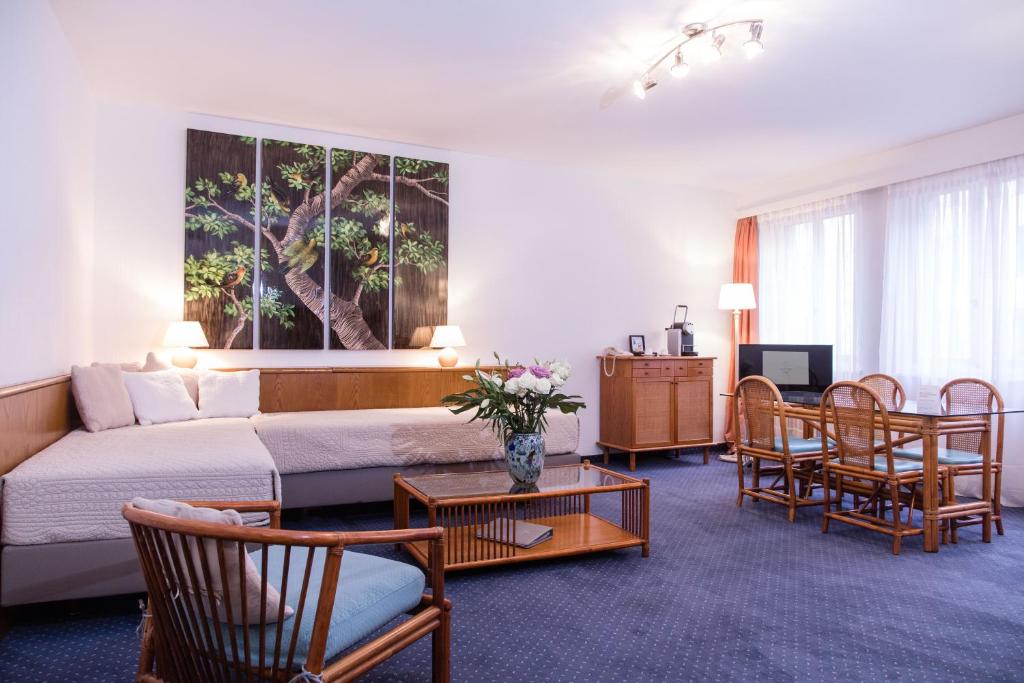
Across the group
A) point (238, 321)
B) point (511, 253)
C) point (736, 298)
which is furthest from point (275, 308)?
point (736, 298)

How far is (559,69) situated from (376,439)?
2.42 m

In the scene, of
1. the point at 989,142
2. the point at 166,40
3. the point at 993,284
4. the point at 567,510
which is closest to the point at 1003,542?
the point at 993,284

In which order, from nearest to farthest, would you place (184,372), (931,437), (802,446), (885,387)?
(931,437), (802,446), (184,372), (885,387)

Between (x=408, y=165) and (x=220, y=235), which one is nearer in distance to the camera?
(x=220, y=235)

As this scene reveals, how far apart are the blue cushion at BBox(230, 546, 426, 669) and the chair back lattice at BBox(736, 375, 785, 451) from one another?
2.83 meters

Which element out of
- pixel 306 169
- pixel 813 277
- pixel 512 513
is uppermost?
pixel 306 169

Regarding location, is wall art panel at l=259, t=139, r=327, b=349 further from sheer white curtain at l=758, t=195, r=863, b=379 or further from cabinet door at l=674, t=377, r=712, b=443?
sheer white curtain at l=758, t=195, r=863, b=379

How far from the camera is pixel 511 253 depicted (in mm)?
5664

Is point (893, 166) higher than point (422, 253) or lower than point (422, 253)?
higher

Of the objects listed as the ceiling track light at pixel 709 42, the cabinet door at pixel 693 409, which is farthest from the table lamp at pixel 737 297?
the ceiling track light at pixel 709 42

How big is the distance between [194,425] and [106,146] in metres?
2.07

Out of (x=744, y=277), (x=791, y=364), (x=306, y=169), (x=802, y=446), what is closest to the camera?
(x=802, y=446)

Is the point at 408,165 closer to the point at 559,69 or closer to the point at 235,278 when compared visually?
the point at 235,278

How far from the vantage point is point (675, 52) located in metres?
3.53
